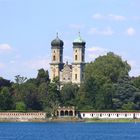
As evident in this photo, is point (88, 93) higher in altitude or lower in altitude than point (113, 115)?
higher

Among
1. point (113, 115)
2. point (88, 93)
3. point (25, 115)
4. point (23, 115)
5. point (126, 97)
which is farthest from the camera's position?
point (88, 93)

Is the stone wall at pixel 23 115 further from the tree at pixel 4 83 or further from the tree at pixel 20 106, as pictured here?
the tree at pixel 4 83

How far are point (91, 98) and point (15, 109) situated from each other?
38.2ft

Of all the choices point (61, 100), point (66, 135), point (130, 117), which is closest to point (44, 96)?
point (61, 100)

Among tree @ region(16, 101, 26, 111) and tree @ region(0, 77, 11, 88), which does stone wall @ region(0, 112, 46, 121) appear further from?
tree @ region(0, 77, 11, 88)

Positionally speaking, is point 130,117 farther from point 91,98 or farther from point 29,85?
point 29,85

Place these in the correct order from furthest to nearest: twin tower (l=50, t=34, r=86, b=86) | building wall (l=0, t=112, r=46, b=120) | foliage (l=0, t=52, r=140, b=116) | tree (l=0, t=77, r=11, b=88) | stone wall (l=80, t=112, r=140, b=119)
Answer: twin tower (l=50, t=34, r=86, b=86) → tree (l=0, t=77, r=11, b=88) → foliage (l=0, t=52, r=140, b=116) → building wall (l=0, t=112, r=46, b=120) → stone wall (l=80, t=112, r=140, b=119)

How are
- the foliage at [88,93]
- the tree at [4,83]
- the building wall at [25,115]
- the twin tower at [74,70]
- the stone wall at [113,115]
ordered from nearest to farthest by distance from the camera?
the stone wall at [113,115], the building wall at [25,115], the foliage at [88,93], the tree at [4,83], the twin tower at [74,70]

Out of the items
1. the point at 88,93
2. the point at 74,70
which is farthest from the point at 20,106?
the point at 74,70

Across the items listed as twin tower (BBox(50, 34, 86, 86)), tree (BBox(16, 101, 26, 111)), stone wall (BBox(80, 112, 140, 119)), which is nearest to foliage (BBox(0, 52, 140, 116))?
tree (BBox(16, 101, 26, 111))

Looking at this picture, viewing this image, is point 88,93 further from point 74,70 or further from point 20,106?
point 74,70

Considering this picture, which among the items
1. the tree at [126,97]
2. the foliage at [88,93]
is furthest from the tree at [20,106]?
the tree at [126,97]

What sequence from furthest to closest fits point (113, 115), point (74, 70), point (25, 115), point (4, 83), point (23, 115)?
1. point (74, 70)
2. point (4, 83)
3. point (23, 115)
4. point (25, 115)
5. point (113, 115)

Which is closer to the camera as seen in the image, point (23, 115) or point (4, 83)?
point (23, 115)
